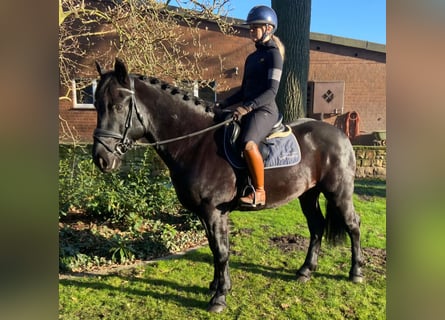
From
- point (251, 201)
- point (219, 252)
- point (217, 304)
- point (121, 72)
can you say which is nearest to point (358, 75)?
point (251, 201)

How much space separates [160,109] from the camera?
10.8ft

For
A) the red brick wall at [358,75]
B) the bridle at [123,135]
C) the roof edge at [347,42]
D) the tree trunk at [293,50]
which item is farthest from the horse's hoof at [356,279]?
the roof edge at [347,42]

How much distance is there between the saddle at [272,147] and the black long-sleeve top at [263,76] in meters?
0.29

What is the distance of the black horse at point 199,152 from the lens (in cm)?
302

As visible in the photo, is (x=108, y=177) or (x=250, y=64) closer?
(x=250, y=64)

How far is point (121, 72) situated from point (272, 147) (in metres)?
Result: 1.60

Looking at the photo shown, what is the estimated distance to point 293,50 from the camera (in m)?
7.57

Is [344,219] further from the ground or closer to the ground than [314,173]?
closer to the ground

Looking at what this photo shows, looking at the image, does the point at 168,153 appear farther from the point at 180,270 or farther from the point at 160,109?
the point at 180,270

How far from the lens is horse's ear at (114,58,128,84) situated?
293 centimetres

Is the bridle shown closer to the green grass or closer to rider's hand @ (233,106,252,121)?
rider's hand @ (233,106,252,121)
